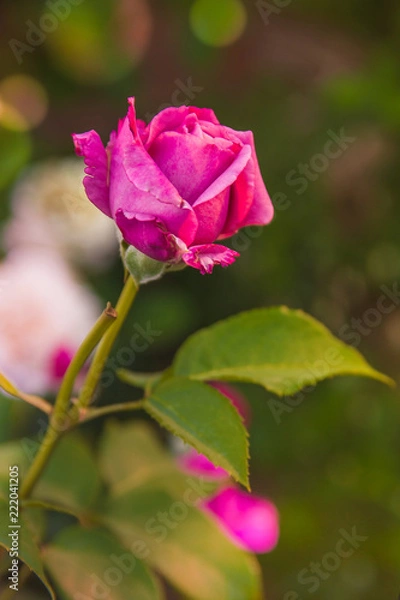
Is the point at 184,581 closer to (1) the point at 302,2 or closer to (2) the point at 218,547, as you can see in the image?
(2) the point at 218,547

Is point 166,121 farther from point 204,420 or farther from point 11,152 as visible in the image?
point 11,152

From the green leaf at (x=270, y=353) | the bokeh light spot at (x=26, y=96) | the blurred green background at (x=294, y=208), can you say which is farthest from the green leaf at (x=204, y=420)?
the bokeh light spot at (x=26, y=96)

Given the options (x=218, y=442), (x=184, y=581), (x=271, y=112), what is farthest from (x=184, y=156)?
(x=271, y=112)

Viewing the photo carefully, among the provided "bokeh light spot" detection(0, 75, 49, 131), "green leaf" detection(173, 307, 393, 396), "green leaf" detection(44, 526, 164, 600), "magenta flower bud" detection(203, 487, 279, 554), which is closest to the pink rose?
"green leaf" detection(173, 307, 393, 396)

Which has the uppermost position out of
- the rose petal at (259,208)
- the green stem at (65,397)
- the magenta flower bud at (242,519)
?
the rose petal at (259,208)

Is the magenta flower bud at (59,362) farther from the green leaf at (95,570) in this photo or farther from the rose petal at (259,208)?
the rose petal at (259,208)

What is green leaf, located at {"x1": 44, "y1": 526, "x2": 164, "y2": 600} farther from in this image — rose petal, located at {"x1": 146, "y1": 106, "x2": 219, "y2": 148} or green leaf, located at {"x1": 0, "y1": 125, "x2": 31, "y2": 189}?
green leaf, located at {"x1": 0, "y1": 125, "x2": 31, "y2": 189}
